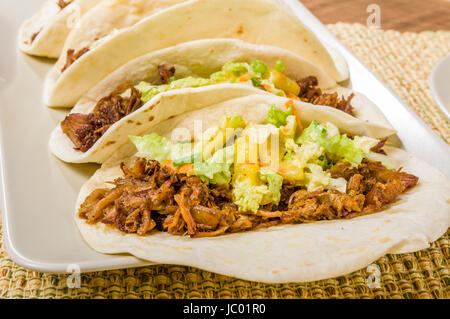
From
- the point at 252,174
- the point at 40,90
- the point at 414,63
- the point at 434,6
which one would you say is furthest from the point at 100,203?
the point at 434,6

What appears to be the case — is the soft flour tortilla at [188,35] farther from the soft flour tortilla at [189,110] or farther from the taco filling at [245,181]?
the taco filling at [245,181]

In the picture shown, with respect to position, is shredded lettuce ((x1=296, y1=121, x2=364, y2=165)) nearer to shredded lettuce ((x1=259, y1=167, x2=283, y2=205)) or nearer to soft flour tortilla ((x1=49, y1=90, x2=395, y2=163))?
soft flour tortilla ((x1=49, y1=90, x2=395, y2=163))

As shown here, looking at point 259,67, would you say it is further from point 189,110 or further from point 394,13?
point 394,13

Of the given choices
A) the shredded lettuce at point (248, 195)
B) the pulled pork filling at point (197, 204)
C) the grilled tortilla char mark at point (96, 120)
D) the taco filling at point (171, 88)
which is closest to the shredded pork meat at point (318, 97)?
the taco filling at point (171, 88)

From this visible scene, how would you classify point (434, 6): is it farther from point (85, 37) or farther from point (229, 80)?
point (85, 37)

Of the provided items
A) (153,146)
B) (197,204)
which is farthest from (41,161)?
(197,204)

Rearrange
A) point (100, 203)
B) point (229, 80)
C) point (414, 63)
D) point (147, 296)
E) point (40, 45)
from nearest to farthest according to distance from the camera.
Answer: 1. point (147, 296)
2. point (100, 203)
3. point (229, 80)
4. point (40, 45)
5. point (414, 63)

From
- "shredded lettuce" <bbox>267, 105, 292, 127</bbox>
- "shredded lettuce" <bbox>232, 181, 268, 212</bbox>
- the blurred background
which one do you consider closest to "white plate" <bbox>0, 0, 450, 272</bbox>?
"shredded lettuce" <bbox>232, 181, 268, 212</bbox>
